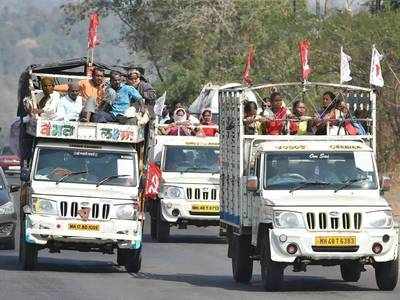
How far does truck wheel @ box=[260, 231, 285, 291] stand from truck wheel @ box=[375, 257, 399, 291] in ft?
4.06

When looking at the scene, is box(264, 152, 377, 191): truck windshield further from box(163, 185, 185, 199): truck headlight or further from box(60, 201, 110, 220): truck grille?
box(163, 185, 185, 199): truck headlight

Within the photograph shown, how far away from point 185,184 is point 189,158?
2.76 ft

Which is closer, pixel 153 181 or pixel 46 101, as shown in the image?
pixel 46 101

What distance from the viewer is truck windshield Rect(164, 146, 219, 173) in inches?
1152

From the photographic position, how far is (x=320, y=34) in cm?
4822

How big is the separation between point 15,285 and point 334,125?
15.7 feet

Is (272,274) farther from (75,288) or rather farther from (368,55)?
(368,55)

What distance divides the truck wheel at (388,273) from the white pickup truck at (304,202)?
12 millimetres

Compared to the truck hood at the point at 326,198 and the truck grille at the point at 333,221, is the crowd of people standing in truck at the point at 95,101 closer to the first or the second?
the truck hood at the point at 326,198

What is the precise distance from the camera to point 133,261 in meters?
21.6

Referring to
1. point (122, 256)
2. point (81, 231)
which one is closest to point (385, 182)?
point (81, 231)

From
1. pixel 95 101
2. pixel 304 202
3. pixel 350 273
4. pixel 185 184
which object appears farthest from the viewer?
pixel 185 184

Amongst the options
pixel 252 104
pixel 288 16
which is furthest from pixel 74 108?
pixel 288 16

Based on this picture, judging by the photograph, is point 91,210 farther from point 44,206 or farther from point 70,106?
point 70,106
